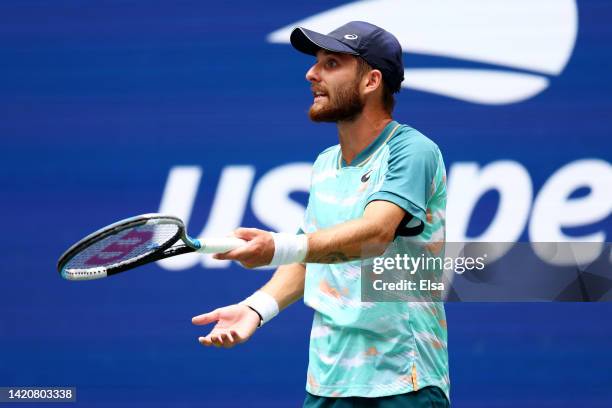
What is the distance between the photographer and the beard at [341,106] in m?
3.32

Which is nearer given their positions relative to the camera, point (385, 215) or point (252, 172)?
point (385, 215)

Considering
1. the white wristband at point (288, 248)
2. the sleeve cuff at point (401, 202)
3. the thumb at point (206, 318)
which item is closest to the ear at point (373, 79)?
the sleeve cuff at point (401, 202)

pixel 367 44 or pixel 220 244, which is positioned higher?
pixel 367 44

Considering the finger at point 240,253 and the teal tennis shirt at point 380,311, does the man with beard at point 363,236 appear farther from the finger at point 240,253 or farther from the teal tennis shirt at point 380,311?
the finger at point 240,253

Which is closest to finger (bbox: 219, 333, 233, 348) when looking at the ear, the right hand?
the right hand

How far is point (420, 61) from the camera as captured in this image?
471cm

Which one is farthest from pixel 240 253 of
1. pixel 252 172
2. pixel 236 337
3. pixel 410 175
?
pixel 252 172

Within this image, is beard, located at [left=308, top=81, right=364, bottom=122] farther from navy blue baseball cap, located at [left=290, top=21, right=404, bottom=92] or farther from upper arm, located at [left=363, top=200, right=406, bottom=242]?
upper arm, located at [left=363, top=200, right=406, bottom=242]

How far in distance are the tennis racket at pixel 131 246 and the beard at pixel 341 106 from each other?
0.67 m

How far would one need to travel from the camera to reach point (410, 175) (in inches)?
120

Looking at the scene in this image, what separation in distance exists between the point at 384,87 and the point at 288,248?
2.55 ft

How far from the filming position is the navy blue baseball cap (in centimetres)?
332

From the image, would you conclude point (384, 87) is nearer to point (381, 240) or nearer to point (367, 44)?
point (367, 44)

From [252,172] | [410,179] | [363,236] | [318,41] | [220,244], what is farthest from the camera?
[252,172]
